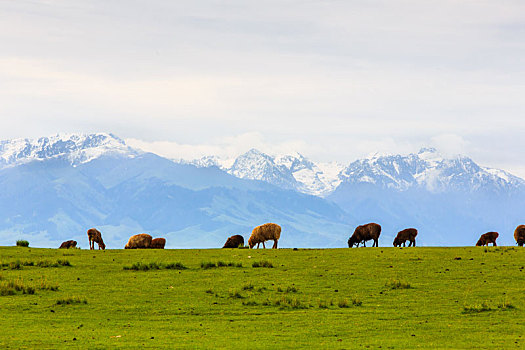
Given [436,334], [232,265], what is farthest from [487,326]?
[232,265]

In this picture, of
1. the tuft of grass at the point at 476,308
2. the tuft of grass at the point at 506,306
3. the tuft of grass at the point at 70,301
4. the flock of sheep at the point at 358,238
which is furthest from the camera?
the flock of sheep at the point at 358,238

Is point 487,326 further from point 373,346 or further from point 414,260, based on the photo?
point 414,260

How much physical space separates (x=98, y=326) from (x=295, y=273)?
13270 millimetres

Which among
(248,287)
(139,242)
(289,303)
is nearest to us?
(289,303)

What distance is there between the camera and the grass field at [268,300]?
2086 centimetres

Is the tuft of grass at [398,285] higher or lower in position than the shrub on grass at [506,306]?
higher

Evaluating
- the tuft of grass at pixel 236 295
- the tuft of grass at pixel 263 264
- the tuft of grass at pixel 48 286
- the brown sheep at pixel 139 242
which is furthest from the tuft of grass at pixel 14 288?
the brown sheep at pixel 139 242

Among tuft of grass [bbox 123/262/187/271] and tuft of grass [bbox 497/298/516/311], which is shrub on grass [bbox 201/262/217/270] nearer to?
tuft of grass [bbox 123/262/187/271]

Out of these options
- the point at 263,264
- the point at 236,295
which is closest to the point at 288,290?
the point at 236,295

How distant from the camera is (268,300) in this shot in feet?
90.7

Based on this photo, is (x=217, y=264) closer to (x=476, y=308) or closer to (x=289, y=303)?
(x=289, y=303)

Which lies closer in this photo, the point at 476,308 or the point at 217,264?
the point at 476,308

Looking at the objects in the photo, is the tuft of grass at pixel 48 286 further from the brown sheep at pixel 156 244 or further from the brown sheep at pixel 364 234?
the brown sheep at pixel 364 234

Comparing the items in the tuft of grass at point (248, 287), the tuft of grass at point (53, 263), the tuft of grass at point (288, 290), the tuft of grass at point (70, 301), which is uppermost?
the tuft of grass at point (53, 263)
